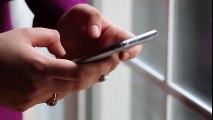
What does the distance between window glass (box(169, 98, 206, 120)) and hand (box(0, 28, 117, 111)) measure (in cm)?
38

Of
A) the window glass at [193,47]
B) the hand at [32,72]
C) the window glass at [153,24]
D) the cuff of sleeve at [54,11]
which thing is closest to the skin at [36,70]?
the hand at [32,72]

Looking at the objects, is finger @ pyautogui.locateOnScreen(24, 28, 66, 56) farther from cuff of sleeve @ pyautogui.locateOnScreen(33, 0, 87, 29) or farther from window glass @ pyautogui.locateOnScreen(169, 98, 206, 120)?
window glass @ pyautogui.locateOnScreen(169, 98, 206, 120)

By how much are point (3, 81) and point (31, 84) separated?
1.1 inches

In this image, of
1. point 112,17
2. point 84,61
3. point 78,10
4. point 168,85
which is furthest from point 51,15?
point 112,17

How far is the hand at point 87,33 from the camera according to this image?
458 millimetres

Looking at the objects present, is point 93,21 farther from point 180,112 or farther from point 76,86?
point 180,112

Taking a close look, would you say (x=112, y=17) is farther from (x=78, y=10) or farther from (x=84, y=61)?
(x=84, y=61)

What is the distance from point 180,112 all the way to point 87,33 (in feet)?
1.21

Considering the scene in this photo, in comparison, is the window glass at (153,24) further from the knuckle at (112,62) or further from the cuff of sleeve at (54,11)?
the knuckle at (112,62)

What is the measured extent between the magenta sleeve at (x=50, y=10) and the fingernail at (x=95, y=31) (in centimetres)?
10

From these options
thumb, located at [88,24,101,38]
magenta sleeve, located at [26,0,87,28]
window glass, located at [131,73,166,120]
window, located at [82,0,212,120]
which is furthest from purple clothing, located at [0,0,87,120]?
window glass, located at [131,73,166,120]

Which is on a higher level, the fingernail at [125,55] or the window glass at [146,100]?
the fingernail at [125,55]

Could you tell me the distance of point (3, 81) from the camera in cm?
38

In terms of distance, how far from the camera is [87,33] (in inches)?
18.5
